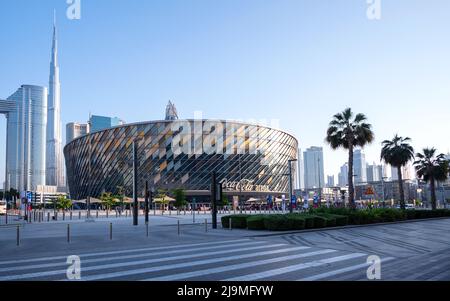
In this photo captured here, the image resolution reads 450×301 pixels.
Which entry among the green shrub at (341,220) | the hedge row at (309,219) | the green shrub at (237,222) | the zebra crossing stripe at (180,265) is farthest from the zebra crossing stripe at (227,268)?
the green shrub at (341,220)

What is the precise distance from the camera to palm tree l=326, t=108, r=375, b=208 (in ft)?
127

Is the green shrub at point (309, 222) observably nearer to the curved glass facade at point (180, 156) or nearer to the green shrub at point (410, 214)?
the green shrub at point (410, 214)

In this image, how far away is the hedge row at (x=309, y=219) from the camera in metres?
24.2

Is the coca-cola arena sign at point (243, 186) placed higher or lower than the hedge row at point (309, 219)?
higher

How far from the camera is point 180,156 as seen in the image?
109000 mm

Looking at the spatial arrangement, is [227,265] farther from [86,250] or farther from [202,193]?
[202,193]

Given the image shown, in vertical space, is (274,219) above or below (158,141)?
below

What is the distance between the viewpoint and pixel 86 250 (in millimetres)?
15727

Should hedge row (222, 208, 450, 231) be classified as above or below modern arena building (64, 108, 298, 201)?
below

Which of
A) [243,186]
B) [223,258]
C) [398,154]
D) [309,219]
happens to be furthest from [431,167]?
[243,186]

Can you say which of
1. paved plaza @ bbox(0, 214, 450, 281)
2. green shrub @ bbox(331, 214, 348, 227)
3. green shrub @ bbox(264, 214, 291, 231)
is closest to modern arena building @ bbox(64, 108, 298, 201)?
green shrub @ bbox(331, 214, 348, 227)

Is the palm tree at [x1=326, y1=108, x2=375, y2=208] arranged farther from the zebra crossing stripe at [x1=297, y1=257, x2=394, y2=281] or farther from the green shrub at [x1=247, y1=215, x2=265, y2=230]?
the zebra crossing stripe at [x1=297, y1=257, x2=394, y2=281]
